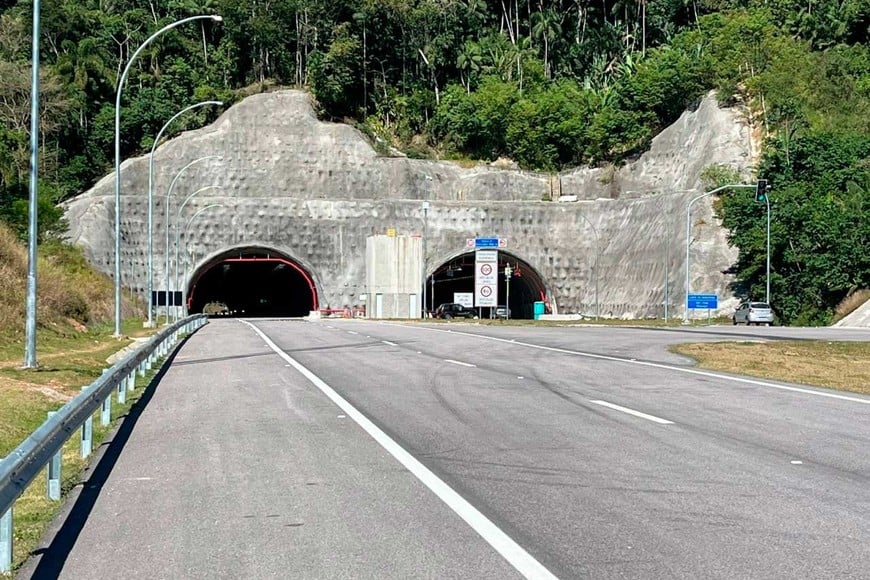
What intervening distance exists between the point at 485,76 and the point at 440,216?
29.7 metres

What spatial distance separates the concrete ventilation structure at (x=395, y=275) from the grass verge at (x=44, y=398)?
43172 millimetres

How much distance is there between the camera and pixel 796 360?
80.0 feet

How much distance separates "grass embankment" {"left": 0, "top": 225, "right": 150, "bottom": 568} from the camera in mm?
8609

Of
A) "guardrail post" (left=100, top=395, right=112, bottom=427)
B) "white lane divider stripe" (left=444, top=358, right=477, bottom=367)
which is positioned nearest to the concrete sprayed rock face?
"white lane divider stripe" (left=444, top=358, right=477, bottom=367)

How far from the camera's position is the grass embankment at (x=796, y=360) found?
19.5 m

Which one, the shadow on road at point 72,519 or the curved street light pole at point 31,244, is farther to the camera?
the curved street light pole at point 31,244

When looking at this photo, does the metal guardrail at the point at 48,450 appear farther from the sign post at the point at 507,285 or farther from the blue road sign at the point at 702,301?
the sign post at the point at 507,285

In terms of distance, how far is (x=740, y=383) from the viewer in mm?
18312

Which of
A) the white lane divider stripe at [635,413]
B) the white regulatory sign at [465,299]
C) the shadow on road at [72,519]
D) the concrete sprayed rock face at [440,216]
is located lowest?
the shadow on road at [72,519]

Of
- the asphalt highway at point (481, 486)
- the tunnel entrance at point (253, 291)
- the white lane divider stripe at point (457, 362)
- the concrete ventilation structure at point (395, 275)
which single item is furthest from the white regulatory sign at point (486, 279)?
the asphalt highway at point (481, 486)

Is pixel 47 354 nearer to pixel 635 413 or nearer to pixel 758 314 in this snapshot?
pixel 635 413

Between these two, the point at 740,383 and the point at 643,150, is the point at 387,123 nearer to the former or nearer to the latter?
the point at 643,150

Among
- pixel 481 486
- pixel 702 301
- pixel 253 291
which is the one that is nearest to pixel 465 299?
pixel 702 301

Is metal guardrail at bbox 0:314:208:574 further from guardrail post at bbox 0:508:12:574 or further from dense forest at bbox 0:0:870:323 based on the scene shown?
dense forest at bbox 0:0:870:323
